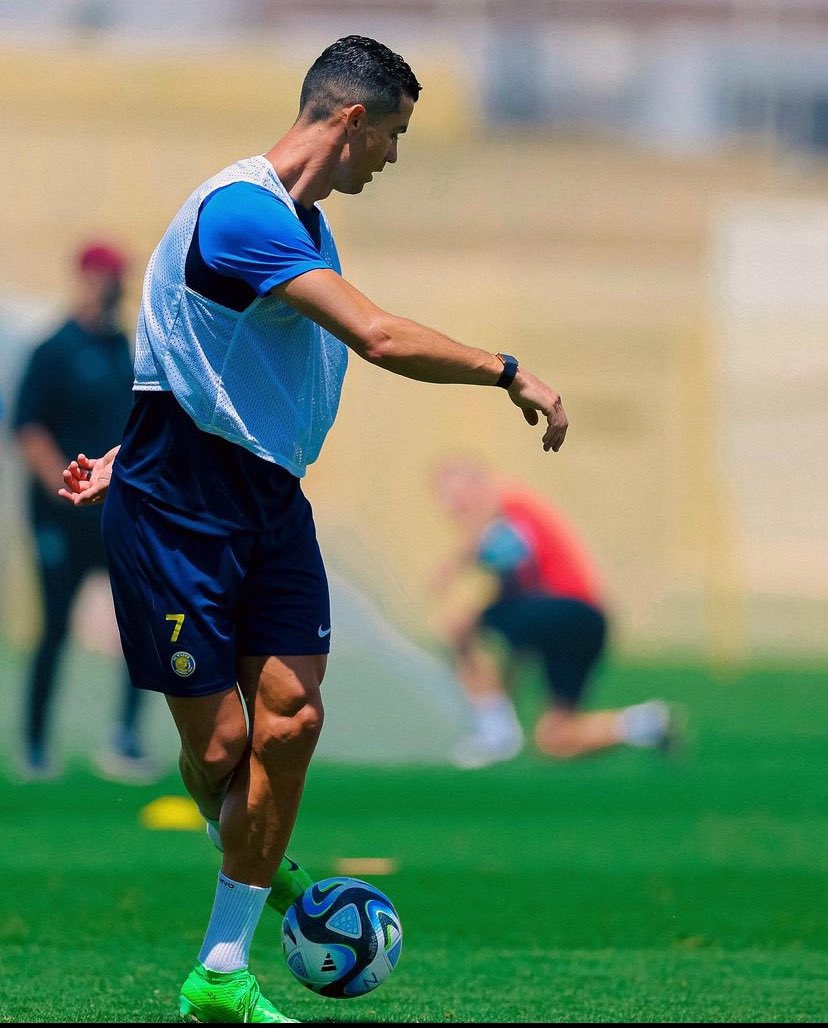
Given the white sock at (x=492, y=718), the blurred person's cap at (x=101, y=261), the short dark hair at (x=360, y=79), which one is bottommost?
the white sock at (x=492, y=718)

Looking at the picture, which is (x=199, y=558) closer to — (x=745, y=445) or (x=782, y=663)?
(x=782, y=663)

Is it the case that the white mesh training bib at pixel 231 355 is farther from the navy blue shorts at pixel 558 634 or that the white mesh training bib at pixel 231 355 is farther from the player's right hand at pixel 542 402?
the navy blue shorts at pixel 558 634

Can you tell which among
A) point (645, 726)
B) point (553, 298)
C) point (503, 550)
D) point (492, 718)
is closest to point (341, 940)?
point (645, 726)

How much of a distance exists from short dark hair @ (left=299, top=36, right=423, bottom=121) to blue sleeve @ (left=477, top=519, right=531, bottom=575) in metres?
6.61

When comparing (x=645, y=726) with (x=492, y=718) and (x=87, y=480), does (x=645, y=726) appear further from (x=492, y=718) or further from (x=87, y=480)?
(x=87, y=480)

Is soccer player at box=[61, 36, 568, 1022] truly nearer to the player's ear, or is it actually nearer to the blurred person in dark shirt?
the player's ear

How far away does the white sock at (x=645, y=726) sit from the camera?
32.9 ft

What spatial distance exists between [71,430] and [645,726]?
11.3ft

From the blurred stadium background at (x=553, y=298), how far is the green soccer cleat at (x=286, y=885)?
12.5 meters

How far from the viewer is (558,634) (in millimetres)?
10633

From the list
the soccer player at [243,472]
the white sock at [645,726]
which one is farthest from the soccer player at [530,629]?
the soccer player at [243,472]

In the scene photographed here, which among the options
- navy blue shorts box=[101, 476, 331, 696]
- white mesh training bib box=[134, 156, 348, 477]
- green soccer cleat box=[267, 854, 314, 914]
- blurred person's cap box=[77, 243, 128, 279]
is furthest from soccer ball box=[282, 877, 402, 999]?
blurred person's cap box=[77, 243, 128, 279]

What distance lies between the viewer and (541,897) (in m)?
6.40

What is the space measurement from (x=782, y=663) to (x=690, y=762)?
8.83m
